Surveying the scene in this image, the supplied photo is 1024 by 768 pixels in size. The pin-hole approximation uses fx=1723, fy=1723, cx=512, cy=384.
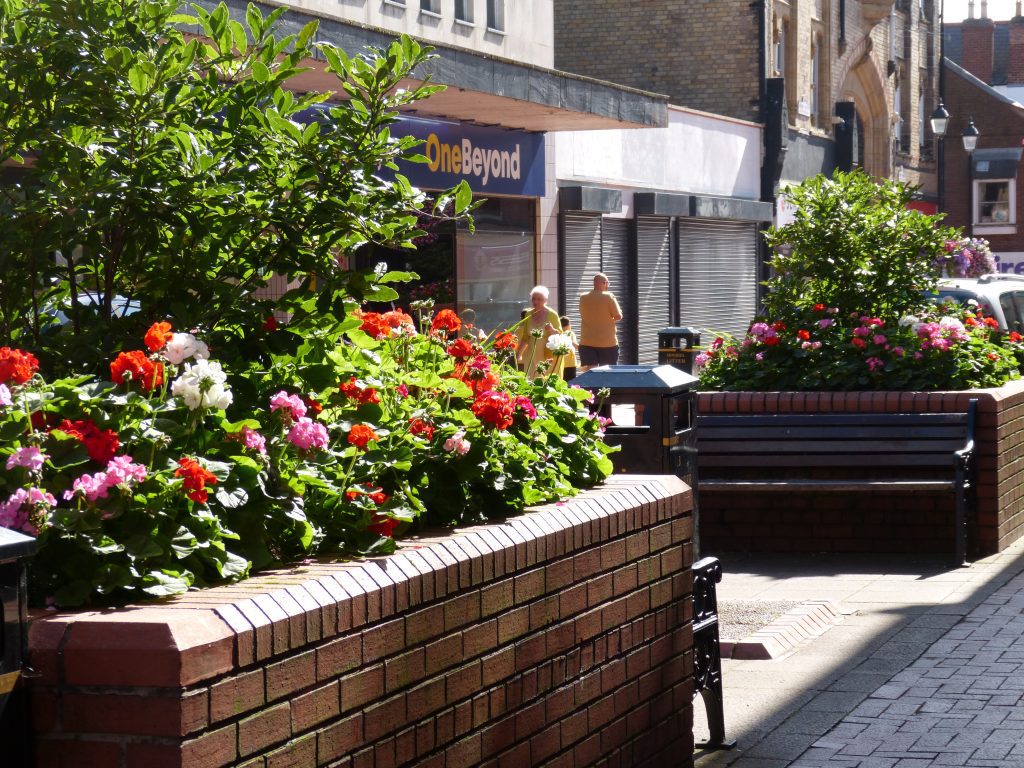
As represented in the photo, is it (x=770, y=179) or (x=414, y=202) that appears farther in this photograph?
(x=770, y=179)

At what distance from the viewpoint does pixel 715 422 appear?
9.98m

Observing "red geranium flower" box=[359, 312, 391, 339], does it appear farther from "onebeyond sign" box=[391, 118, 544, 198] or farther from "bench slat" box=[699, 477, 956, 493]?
"onebeyond sign" box=[391, 118, 544, 198]

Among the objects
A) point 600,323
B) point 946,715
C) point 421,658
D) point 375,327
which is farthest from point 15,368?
point 600,323

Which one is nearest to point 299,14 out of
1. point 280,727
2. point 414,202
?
point 414,202

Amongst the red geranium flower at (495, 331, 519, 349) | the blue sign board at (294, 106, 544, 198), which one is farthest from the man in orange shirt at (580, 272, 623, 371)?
the red geranium flower at (495, 331, 519, 349)

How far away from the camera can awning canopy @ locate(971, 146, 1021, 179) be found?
58938mm

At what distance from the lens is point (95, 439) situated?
347cm

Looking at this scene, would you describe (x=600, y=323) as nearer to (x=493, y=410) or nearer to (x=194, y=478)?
(x=493, y=410)

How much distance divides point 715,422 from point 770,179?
90.1ft

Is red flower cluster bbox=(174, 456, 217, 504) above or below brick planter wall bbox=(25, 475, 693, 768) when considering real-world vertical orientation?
above

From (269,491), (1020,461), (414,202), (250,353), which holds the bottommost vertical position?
(1020,461)

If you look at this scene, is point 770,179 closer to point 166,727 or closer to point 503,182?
point 503,182

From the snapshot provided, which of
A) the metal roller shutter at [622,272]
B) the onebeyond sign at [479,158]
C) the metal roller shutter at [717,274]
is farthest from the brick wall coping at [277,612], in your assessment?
the metal roller shutter at [717,274]

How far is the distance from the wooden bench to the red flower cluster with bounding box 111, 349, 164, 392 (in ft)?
20.5
